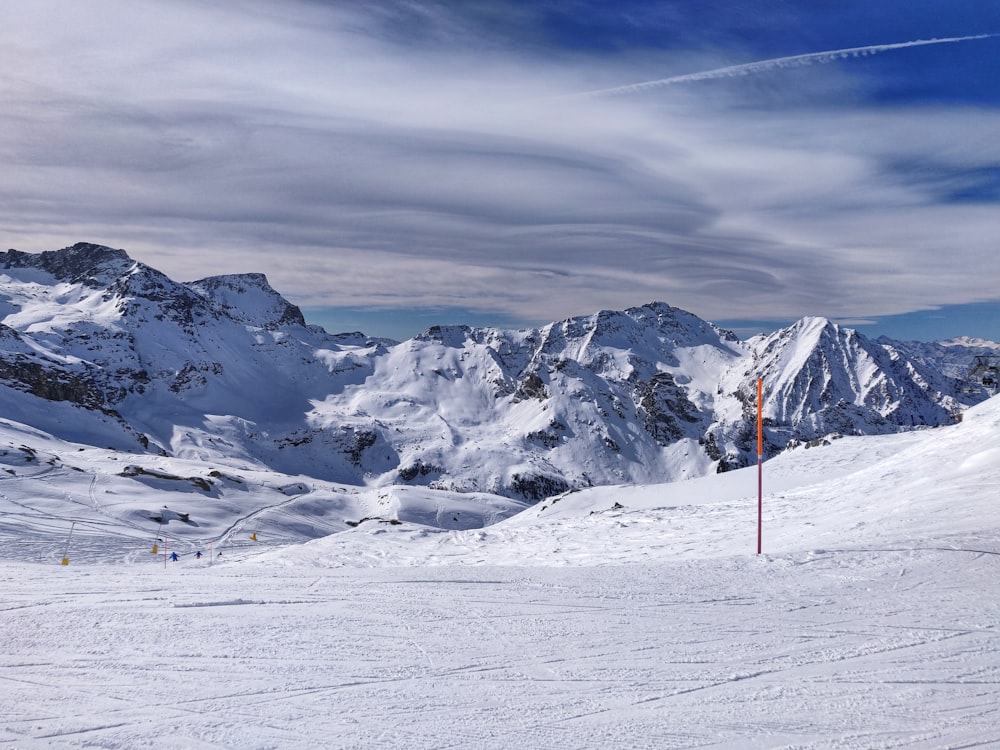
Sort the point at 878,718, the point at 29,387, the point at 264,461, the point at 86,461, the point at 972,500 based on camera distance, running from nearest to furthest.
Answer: the point at 878,718 < the point at 972,500 < the point at 86,461 < the point at 29,387 < the point at 264,461

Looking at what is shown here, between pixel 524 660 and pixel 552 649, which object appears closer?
pixel 524 660

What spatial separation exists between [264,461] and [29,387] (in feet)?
185

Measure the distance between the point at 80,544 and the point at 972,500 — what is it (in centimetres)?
4604

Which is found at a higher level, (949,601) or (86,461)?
(949,601)

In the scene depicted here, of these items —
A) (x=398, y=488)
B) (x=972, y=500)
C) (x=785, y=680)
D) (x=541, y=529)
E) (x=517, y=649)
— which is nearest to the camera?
(x=785, y=680)

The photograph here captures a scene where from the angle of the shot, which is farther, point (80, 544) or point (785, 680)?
point (80, 544)

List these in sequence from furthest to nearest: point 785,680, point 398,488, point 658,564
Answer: point 398,488 → point 658,564 → point 785,680

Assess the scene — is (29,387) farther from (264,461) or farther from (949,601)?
(949,601)

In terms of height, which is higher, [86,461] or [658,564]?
[658,564]

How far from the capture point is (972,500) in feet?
61.4

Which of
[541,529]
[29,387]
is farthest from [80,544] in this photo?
[29,387]

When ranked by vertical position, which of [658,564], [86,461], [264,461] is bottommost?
[264,461]

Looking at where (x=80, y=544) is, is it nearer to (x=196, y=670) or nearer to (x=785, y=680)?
(x=196, y=670)

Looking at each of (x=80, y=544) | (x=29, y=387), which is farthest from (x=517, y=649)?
(x=29, y=387)
